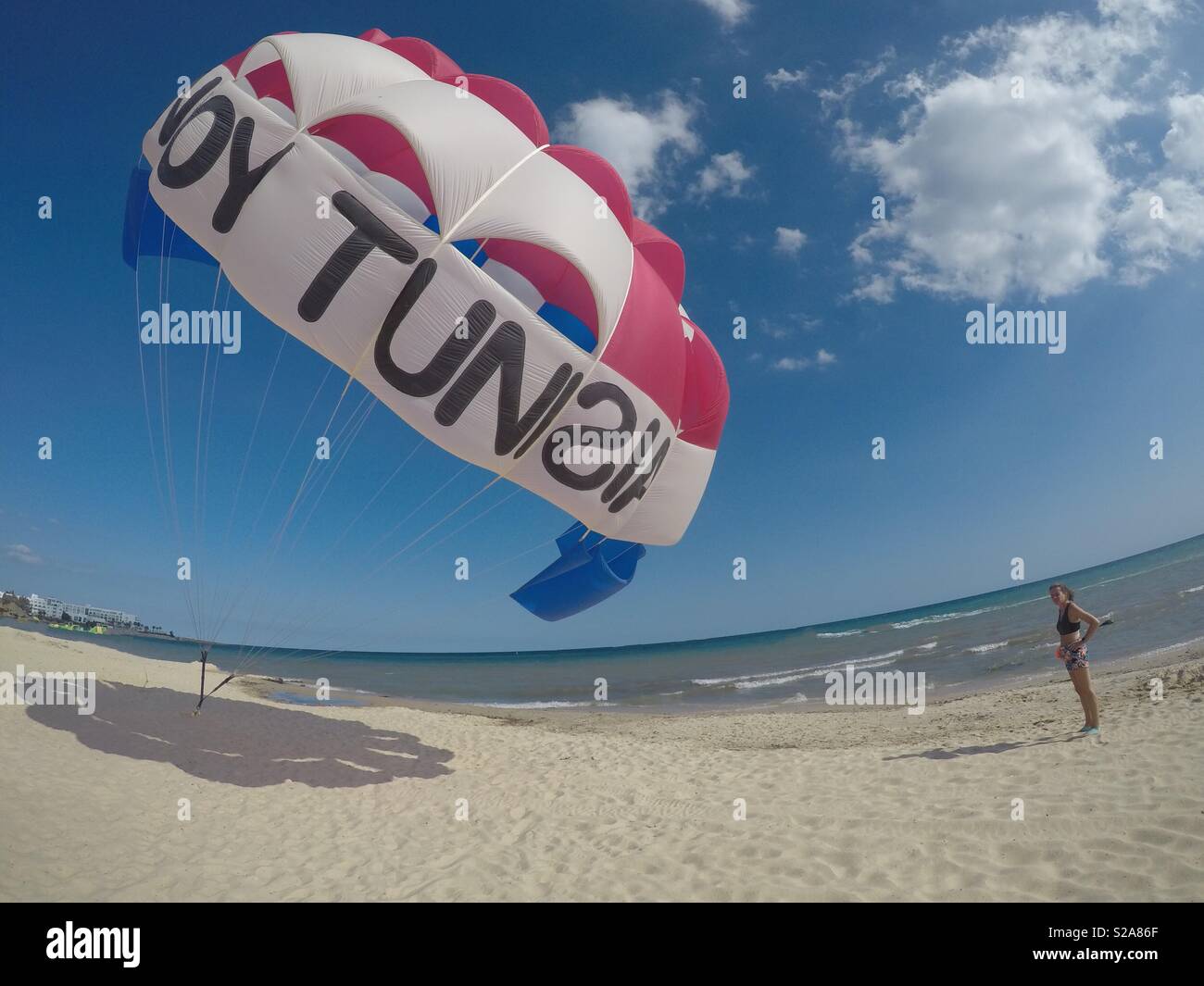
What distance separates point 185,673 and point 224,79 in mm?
16407

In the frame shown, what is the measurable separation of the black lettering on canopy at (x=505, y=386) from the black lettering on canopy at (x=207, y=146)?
10.4ft

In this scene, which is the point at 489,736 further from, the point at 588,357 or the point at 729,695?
the point at 729,695

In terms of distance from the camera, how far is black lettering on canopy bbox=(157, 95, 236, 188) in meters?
5.29

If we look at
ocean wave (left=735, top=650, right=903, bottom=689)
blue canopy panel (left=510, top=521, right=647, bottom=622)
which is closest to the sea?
ocean wave (left=735, top=650, right=903, bottom=689)

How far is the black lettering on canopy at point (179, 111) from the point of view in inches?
226

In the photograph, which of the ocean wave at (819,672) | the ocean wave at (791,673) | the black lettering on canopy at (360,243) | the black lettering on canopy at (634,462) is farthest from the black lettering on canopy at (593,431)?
the ocean wave at (791,673)

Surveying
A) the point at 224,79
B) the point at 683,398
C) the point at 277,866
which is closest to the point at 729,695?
the point at 683,398

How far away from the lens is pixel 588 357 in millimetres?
5363

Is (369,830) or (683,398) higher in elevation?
(683,398)

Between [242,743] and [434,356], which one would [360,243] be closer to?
[434,356]

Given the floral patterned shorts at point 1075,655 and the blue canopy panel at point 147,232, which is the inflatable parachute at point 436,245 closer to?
the blue canopy panel at point 147,232

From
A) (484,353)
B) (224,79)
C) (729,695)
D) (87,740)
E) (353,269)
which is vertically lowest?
(729,695)

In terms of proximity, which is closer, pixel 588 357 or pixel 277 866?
pixel 277 866
